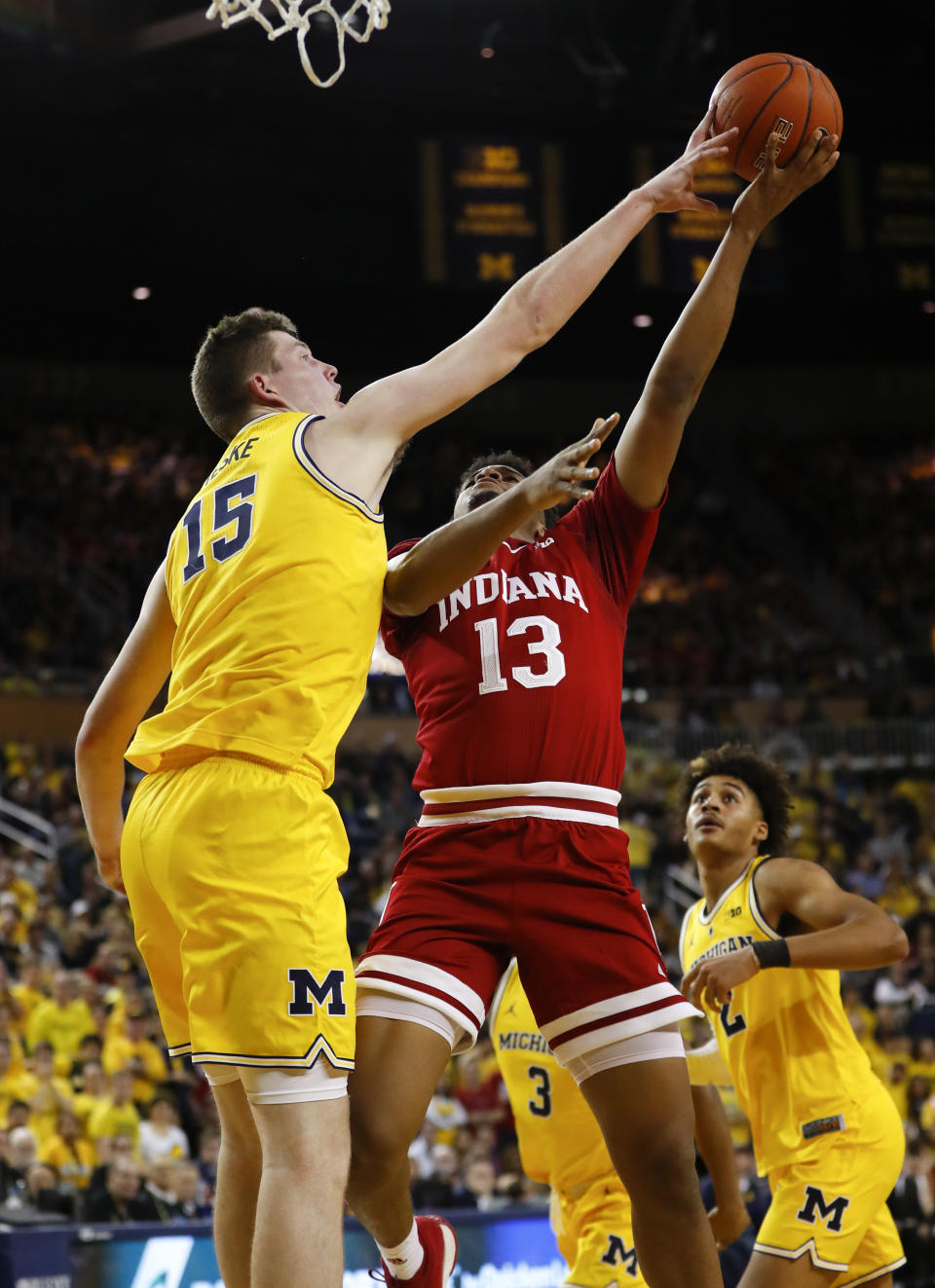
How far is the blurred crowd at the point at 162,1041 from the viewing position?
344 inches

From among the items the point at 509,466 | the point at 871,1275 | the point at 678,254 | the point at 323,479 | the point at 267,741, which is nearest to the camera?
the point at 267,741

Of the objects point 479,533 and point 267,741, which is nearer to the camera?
point 267,741

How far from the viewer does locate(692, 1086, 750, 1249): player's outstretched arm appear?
4.91m

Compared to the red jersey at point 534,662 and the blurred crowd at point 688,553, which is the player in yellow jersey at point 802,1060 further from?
the blurred crowd at point 688,553

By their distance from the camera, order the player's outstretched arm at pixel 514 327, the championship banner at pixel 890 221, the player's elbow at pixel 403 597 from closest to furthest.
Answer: the player's outstretched arm at pixel 514 327 < the player's elbow at pixel 403 597 < the championship banner at pixel 890 221

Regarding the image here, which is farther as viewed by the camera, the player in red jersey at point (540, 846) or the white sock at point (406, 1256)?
the white sock at point (406, 1256)

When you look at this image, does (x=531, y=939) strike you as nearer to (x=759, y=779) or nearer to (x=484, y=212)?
(x=759, y=779)

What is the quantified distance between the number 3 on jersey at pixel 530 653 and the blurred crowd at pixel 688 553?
531 inches

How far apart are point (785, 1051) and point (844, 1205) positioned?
490 millimetres

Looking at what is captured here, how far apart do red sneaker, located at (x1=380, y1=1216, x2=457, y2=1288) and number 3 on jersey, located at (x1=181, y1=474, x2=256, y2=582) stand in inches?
66.6

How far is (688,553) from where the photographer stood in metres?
23.2

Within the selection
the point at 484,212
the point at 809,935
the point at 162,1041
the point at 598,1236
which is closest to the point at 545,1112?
the point at 598,1236

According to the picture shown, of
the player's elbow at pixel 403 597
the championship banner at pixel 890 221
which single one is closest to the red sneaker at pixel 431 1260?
the player's elbow at pixel 403 597

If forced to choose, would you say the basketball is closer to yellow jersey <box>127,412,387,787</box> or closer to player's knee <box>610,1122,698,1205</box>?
yellow jersey <box>127,412,387,787</box>
